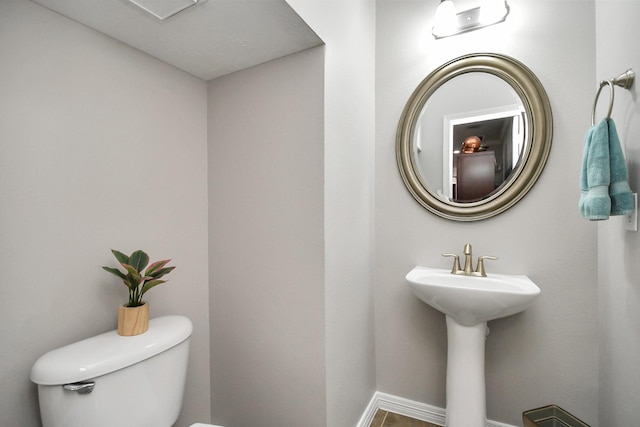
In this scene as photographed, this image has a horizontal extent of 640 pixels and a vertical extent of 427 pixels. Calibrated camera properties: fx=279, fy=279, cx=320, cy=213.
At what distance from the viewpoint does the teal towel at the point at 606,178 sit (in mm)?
922

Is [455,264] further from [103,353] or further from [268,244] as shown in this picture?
[103,353]

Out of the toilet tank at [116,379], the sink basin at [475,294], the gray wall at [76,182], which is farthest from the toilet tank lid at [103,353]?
the sink basin at [475,294]

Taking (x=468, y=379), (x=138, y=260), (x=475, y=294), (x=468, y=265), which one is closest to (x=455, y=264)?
(x=468, y=265)

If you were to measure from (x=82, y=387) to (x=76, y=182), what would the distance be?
651 mm

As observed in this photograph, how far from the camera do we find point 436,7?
158cm

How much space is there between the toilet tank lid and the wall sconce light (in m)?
1.88

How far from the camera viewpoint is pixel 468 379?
130 cm

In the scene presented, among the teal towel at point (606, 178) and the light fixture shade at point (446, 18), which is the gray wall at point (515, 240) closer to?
the light fixture shade at point (446, 18)

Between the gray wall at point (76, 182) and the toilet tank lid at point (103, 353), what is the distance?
0.15 m

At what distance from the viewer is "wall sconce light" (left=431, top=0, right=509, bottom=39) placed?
1408 millimetres

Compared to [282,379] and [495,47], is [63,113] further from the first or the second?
[495,47]

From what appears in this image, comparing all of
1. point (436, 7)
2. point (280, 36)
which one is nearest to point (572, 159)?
point (436, 7)

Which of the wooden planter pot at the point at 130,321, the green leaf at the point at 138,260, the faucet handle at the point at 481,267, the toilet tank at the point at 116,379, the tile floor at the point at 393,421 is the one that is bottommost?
the tile floor at the point at 393,421

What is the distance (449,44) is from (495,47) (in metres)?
0.23
